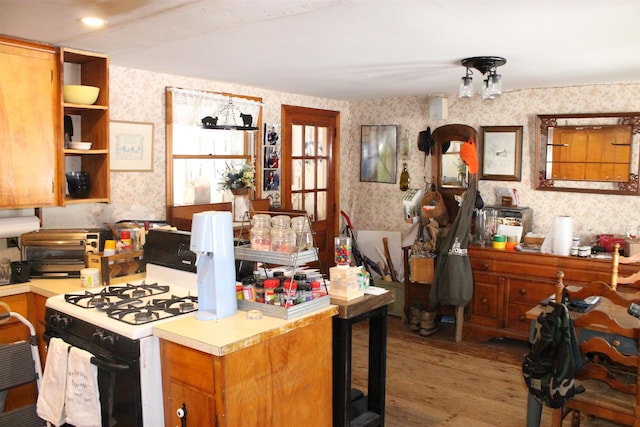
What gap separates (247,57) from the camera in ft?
11.9

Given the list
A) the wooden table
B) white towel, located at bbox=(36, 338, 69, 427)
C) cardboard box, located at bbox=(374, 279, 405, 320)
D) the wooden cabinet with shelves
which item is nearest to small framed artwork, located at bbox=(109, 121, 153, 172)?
the wooden cabinet with shelves

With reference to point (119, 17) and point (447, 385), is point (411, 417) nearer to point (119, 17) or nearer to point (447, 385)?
point (447, 385)

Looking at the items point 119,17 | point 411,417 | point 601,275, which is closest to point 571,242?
point 601,275

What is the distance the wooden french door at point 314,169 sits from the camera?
5547 millimetres

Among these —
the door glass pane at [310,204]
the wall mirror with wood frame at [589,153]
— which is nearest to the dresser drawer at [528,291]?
the wall mirror with wood frame at [589,153]

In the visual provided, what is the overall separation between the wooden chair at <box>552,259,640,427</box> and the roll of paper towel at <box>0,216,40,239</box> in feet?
10.1

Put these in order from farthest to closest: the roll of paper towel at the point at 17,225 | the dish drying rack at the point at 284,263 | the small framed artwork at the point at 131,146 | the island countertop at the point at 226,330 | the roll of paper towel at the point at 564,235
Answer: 1. the roll of paper towel at the point at 564,235
2. the small framed artwork at the point at 131,146
3. the roll of paper towel at the point at 17,225
4. the dish drying rack at the point at 284,263
5. the island countertop at the point at 226,330

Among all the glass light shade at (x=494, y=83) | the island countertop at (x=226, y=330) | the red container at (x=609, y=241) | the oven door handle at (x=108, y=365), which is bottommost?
the oven door handle at (x=108, y=365)

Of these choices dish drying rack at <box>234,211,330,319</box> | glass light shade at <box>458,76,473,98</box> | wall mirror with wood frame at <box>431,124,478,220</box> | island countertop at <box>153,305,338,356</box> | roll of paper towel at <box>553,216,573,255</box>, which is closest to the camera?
island countertop at <box>153,305,338,356</box>

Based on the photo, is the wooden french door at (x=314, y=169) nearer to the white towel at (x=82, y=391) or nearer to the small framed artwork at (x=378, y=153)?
the small framed artwork at (x=378, y=153)

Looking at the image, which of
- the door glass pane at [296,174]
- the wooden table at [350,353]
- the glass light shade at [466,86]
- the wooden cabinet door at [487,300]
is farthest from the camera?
the door glass pane at [296,174]

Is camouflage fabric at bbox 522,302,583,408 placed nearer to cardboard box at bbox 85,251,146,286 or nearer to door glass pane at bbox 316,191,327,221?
cardboard box at bbox 85,251,146,286

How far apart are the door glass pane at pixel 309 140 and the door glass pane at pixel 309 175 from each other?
106 millimetres

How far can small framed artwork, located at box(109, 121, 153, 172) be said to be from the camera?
401 centimetres
